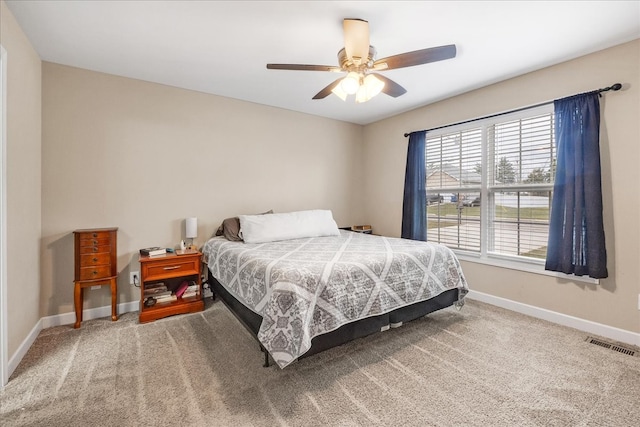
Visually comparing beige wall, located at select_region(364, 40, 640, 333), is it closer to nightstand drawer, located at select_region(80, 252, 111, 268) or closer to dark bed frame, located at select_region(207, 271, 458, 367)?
dark bed frame, located at select_region(207, 271, 458, 367)

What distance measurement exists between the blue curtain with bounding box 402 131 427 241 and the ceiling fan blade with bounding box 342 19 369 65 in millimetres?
2150

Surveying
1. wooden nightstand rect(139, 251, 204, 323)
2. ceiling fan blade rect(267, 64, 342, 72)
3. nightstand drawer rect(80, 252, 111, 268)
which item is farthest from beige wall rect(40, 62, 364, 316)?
ceiling fan blade rect(267, 64, 342, 72)

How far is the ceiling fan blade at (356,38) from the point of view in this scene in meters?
1.99

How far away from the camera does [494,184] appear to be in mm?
3326

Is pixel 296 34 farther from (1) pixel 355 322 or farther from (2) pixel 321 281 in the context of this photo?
(1) pixel 355 322

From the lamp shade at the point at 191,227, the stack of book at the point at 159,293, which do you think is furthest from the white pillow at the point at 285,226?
the stack of book at the point at 159,293

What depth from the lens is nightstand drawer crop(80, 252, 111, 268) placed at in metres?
2.66

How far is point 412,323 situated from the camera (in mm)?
2783

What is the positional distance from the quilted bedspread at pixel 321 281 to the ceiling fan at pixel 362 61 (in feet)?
4.48

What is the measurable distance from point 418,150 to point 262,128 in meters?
2.19

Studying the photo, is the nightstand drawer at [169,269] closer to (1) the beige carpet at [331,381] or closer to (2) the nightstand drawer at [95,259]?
(2) the nightstand drawer at [95,259]

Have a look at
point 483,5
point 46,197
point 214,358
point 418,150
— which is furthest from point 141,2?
point 418,150

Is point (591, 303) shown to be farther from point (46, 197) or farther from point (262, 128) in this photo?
point (46, 197)

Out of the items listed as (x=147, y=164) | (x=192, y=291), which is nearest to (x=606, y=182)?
(x=192, y=291)
